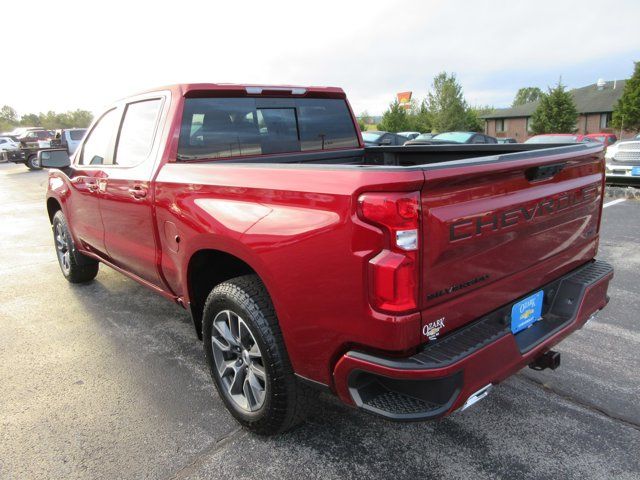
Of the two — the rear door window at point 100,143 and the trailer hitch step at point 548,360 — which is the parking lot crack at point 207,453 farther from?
the rear door window at point 100,143

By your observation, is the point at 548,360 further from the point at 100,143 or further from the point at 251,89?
the point at 100,143

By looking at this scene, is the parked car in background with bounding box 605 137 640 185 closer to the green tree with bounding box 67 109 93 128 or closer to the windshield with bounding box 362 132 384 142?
the windshield with bounding box 362 132 384 142

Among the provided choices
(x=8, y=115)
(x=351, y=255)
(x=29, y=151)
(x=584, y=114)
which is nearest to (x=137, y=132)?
(x=351, y=255)

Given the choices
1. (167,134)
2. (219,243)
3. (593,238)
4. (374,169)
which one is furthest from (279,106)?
(593,238)

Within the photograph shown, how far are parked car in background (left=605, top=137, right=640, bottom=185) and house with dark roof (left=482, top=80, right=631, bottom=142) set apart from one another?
3427 cm

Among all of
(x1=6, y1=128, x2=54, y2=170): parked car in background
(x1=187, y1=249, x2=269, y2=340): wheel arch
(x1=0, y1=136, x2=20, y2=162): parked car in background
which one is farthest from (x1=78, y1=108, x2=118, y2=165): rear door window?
(x1=0, y1=136, x2=20, y2=162): parked car in background

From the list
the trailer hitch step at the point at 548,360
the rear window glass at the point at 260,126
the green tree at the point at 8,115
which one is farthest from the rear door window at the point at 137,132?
the green tree at the point at 8,115

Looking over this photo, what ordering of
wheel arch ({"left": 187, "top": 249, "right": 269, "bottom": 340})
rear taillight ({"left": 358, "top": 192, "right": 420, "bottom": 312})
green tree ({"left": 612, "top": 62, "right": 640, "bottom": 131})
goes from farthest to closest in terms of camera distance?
green tree ({"left": 612, "top": 62, "right": 640, "bottom": 131}) < wheel arch ({"left": 187, "top": 249, "right": 269, "bottom": 340}) < rear taillight ({"left": 358, "top": 192, "right": 420, "bottom": 312})

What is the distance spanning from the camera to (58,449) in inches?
103

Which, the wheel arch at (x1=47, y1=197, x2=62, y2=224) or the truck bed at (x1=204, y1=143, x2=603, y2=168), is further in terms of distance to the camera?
the wheel arch at (x1=47, y1=197, x2=62, y2=224)

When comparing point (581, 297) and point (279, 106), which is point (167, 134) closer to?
point (279, 106)

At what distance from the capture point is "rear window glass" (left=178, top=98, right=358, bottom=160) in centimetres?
324

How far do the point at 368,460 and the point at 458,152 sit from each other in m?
2.36

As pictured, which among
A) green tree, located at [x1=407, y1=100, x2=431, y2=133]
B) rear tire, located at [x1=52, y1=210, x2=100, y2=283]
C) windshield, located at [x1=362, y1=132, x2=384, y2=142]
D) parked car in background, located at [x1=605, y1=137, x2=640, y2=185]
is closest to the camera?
rear tire, located at [x1=52, y1=210, x2=100, y2=283]
